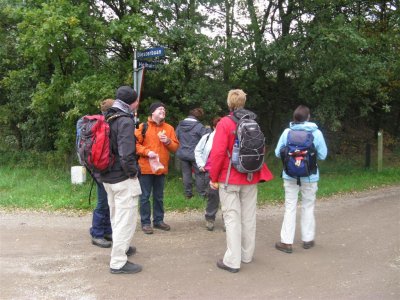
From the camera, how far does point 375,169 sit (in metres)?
13.0

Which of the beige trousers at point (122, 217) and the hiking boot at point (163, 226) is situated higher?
the beige trousers at point (122, 217)

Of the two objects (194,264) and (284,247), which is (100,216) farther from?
(284,247)

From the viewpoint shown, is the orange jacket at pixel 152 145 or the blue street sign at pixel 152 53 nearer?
the orange jacket at pixel 152 145

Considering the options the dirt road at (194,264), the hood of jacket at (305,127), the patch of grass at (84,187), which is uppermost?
the hood of jacket at (305,127)

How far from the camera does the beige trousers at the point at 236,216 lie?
475 centimetres

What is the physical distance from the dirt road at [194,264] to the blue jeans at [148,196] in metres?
0.24

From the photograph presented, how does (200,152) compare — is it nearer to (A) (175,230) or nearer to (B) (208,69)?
(A) (175,230)

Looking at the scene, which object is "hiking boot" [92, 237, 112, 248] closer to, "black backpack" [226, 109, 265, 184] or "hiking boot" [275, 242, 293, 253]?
"black backpack" [226, 109, 265, 184]

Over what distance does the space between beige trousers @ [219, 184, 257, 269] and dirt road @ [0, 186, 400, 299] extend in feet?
0.74

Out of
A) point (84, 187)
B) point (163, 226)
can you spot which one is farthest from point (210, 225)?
point (84, 187)

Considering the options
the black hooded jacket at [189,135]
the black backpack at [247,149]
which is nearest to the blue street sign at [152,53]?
the black hooded jacket at [189,135]

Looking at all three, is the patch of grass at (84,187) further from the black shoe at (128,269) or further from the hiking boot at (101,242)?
the black shoe at (128,269)

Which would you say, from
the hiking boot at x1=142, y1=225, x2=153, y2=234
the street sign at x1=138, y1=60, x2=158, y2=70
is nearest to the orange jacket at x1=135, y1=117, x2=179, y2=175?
the hiking boot at x1=142, y1=225, x2=153, y2=234

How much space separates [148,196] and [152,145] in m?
0.72
